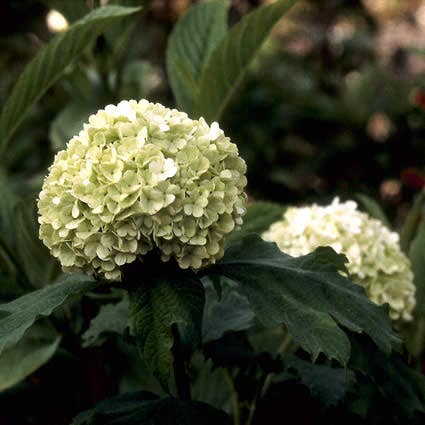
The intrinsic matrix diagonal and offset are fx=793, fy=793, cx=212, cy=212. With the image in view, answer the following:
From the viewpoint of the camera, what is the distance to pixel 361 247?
5.50 feet

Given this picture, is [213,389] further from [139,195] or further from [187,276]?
[139,195]

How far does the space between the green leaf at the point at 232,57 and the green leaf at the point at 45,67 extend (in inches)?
9.9

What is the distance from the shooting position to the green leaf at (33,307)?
3.82 feet

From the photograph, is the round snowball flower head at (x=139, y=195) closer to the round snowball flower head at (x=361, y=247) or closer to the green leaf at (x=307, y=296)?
the green leaf at (x=307, y=296)

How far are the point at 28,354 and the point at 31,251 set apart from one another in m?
0.28

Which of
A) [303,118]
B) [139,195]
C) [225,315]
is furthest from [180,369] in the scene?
[303,118]

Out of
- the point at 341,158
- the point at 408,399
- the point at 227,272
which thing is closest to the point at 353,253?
the point at 408,399

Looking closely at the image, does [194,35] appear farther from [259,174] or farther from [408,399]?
[259,174]

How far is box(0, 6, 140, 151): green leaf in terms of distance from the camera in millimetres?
1607

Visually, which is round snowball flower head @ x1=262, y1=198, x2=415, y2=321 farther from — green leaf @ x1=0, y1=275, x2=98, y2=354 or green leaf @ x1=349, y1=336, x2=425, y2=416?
green leaf @ x1=0, y1=275, x2=98, y2=354

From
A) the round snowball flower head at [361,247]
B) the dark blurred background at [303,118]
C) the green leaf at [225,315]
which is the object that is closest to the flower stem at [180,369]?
the green leaf at [225,315]

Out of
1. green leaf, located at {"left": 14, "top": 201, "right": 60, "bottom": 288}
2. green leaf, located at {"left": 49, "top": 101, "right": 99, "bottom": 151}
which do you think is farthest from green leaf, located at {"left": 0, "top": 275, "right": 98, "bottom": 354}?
green leaf, located at {"left": 49, "top": 101, "right": 99, "bottom": 151}

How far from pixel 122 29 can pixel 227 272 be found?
3.64 feet

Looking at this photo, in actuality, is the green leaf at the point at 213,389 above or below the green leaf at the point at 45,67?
below
